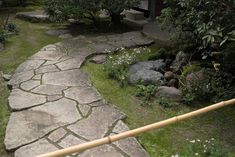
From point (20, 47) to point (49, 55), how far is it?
56.8 inches

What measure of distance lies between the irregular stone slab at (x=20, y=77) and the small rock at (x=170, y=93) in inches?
104

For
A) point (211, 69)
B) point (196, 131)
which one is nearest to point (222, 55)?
point (211, 69)

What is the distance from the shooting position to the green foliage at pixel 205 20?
15.5ft

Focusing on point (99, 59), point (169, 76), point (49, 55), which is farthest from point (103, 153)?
point (49, 55)

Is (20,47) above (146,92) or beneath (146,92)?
beneath

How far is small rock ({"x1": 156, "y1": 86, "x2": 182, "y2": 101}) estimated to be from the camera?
5996mm

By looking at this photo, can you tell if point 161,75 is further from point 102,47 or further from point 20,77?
point 20,77

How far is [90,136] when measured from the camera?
4.74 m

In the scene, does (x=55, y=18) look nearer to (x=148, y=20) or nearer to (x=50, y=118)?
(x=148, y=20)

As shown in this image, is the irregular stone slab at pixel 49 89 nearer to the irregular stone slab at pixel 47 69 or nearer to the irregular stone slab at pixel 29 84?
the irregular stone slab at pixel 29 84

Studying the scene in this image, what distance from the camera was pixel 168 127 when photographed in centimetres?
521

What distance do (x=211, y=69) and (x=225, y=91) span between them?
2.41 ft

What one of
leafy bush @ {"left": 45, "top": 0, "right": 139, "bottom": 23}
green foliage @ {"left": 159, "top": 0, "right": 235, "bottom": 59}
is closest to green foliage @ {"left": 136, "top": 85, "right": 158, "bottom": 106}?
green foliage @ {"left": 159, "top": 0, "right": 235, "bottom": 59}

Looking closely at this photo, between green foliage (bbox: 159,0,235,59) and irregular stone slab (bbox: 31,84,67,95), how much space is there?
8.49 feet
